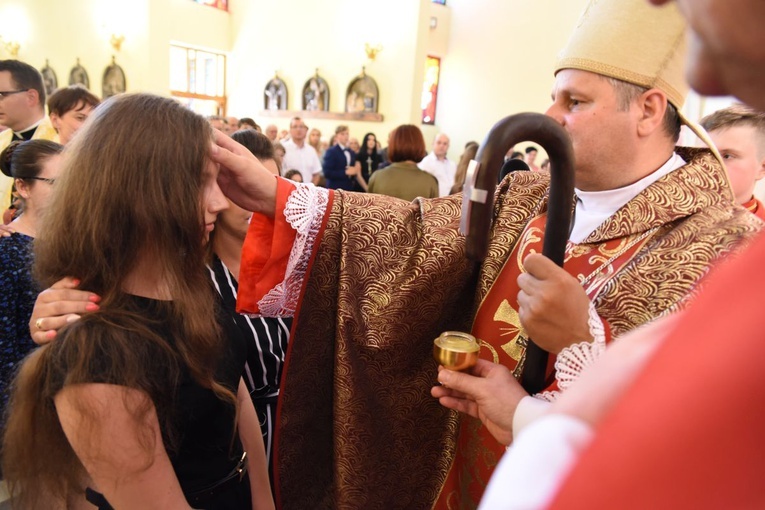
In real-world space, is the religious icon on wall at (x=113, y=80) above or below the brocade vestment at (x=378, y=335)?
above

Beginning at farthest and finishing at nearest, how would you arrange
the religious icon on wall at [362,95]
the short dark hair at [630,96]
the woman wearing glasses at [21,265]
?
the religious icon on wall at [362,95] < the woman wearing glasses at [21,265] < the short dark hair at [630,96]

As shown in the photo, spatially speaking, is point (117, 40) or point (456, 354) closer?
point (456, 354)

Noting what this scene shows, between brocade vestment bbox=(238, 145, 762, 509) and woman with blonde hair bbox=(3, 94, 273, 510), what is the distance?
0.34 m

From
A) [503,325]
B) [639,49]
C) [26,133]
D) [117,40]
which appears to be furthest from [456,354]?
[117,40]

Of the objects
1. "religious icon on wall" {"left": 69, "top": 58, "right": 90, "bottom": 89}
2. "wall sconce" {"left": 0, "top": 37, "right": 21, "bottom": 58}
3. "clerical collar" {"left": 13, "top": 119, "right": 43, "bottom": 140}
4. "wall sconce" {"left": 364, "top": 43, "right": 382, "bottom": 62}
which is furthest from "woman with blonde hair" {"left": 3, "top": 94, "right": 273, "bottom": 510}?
"wall sconce" {"left": 0, "top": 37, "right": 21, "bottom": 58}

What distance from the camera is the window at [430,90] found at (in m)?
14.5

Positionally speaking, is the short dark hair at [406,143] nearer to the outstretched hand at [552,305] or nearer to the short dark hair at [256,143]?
the short dark hair at [256,143]

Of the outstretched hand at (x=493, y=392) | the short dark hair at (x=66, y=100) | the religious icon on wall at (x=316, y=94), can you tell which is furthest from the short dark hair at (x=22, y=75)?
the religious icon on wall at (x=316, y=94)

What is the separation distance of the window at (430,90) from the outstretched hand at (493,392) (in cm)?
1391

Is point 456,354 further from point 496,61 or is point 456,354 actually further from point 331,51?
point 496,61

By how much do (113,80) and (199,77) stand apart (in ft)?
7.84

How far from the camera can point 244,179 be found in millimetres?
1650

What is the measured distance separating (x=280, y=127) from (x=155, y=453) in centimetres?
1374

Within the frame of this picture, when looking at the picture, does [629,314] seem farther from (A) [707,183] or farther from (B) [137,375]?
(B) [137,375]
